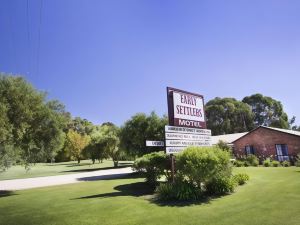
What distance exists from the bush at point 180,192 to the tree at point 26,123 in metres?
10.3

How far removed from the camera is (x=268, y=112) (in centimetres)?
7719

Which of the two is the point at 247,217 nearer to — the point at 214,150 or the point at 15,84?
the point at 214,150

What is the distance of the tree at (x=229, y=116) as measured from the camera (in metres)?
75.1

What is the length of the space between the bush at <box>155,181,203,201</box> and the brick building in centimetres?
2553

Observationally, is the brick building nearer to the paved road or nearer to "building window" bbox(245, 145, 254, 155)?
"building window" bbox(245, 145, 254, 155)

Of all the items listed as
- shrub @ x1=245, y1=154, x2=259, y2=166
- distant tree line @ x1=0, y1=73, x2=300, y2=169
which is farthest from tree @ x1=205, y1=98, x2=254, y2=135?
shrub @ x1=245, y1=154, x2=259, y2=166

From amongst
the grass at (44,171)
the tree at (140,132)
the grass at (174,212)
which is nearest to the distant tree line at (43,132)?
the tree at (140,132)

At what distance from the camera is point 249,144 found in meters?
37.6

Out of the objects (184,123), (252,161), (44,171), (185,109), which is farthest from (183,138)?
(44,171)

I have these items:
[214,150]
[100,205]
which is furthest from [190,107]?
[100,205]

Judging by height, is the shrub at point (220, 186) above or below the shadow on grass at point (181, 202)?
above

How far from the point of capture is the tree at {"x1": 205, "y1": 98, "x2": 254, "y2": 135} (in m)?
75.1

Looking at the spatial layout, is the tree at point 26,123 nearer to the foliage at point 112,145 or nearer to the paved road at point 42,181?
the paved road at point 42,181

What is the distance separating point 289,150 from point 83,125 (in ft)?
241
